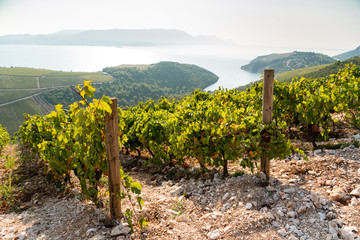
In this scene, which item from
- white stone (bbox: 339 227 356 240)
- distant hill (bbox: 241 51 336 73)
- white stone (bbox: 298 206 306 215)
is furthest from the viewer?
distant hill (bbox: 241 51 336 73)

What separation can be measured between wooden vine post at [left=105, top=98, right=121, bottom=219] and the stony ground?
11.9 inches

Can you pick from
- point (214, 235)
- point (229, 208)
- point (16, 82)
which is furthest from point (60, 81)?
point (214, 235)

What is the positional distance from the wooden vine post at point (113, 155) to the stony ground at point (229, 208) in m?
0.30

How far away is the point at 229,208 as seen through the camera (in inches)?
159

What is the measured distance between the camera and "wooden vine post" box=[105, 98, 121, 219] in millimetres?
3426

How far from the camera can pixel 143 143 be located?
24.0 feet

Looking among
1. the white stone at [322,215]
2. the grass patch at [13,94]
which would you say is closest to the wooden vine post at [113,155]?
the white stone at [322,215]

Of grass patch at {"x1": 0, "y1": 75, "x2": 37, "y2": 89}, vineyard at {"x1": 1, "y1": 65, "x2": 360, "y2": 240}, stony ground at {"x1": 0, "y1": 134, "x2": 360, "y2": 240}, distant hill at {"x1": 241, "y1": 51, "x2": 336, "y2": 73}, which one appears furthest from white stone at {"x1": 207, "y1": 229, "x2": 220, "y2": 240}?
distant hill at {"x1": 241, "y1": 51, "x2": 336, "y2": 73}

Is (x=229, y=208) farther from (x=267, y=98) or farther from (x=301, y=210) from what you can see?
(x=267, y=98)

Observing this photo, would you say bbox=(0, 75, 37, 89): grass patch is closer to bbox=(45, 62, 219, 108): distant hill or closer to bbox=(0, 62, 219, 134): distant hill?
bbox=(0, 62, 219, 134): distant hill

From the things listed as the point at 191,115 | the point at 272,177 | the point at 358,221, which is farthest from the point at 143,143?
the point at 358,221

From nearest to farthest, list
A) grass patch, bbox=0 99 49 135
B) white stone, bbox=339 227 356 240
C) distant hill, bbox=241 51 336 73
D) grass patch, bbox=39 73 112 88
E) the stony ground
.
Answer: white stone, bbox=339 227 356 240
the stony ground
grass patch, bbox=0 99 49 135
grass patch, bbox=39 73 112 88
distant hill, bbox=241 51 336 73

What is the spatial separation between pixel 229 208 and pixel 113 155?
2.16 m

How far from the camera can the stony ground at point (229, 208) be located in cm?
347
